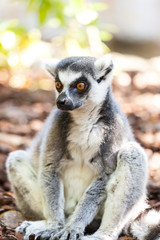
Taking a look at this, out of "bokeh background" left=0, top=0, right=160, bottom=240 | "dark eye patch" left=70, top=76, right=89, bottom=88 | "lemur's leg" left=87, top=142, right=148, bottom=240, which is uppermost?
"dark eye patch" left=70, top=76, right=89, bottom=88

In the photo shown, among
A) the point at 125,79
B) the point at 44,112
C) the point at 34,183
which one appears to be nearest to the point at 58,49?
the point at 125,79

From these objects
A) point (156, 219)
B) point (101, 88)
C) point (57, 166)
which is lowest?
point (156, 219)

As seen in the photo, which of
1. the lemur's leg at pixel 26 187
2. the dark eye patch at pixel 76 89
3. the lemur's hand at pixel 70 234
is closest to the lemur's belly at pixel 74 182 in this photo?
the lemur's leg at pixel 26 187

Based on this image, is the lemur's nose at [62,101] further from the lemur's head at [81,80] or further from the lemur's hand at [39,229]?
the lemur's hand at [39,229]

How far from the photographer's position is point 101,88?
457 cm

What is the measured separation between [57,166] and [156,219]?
116 cm

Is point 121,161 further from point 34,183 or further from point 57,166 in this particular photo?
point 34,183

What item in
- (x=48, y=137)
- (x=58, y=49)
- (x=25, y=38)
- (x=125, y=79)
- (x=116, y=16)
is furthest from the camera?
(x=116, y=16)

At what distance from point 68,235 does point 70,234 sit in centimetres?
2

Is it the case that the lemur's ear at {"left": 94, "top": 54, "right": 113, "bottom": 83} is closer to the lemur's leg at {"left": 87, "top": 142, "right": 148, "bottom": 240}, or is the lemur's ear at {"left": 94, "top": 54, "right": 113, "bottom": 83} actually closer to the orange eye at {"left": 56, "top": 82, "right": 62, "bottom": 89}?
the orange eye at {"left": 56, "top": 82, "right": 62, "bottom": 89}

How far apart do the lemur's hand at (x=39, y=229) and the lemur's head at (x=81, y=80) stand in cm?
122

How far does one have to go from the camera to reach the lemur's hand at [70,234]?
4.16 metres

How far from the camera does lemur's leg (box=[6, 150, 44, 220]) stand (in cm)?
478

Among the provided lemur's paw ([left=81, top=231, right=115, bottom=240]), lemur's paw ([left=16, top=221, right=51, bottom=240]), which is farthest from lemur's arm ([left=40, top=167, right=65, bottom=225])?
lemur's paw ([left=81, top=231, right=115, bottom=240])
